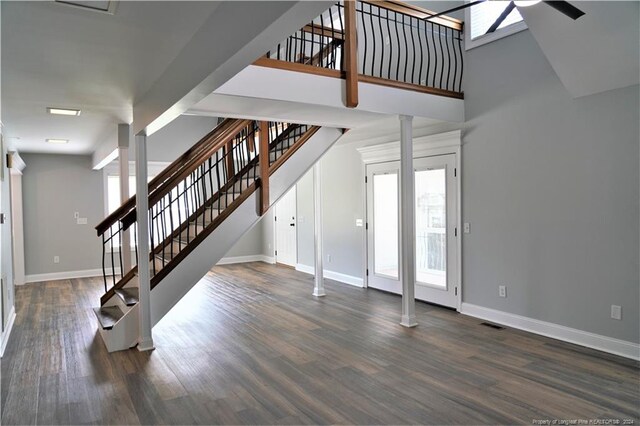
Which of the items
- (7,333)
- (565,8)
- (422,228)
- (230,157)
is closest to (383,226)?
(422,228)

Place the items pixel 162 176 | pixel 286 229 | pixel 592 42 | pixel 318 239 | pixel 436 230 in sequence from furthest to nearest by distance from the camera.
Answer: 1. pixel 286 229
2. pixel 318 239
3. pixel 436 230
4. pixel 162 176
5. pixel 592 42

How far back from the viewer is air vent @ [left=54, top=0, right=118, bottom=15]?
1.87m

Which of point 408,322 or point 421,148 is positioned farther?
point 421,148

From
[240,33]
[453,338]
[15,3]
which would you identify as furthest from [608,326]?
[15,3]

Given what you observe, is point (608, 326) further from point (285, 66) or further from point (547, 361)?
point (285, 66)

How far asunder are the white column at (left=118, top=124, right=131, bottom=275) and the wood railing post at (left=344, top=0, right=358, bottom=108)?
8.64ft

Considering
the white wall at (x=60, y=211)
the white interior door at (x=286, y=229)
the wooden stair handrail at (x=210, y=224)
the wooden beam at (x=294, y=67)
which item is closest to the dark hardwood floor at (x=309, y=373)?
the wooden stair handrail at (x=210, y=224)

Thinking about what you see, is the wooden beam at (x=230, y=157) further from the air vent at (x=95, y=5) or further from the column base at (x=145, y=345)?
the air vent at (x=95, y=5)

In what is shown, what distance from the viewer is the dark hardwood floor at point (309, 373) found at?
2.75 m

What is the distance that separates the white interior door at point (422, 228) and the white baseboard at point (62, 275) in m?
5.12

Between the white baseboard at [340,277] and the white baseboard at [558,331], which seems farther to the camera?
the white baseboard at [340,277]

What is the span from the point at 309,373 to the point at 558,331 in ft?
8.21

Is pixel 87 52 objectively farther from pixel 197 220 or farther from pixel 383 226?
pixel 383 226

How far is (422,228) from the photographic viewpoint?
5547 millimetres
